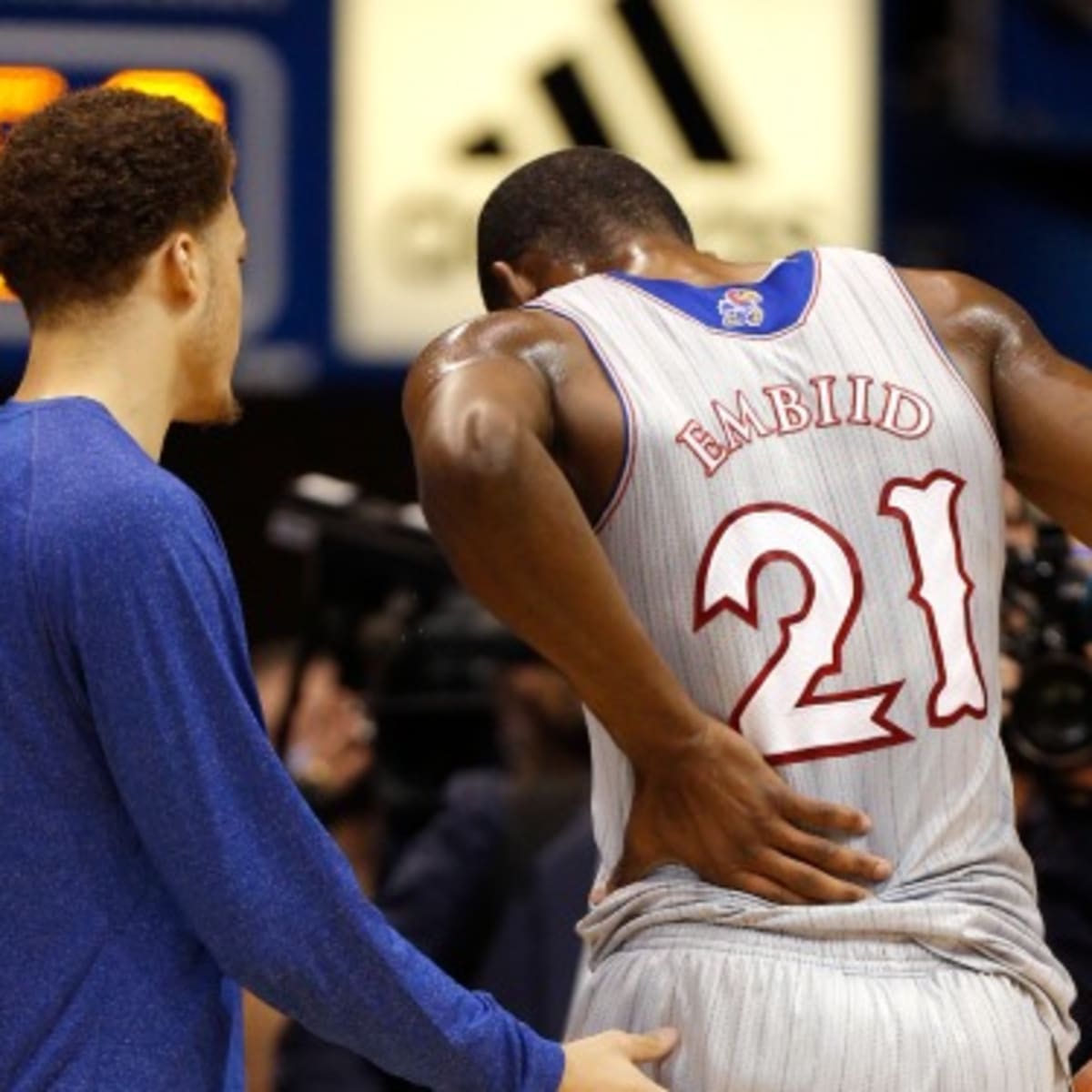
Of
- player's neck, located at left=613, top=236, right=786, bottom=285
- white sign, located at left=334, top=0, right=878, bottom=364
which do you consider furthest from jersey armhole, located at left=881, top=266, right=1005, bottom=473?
white sign, located at left=334, top=0, right=878, bottom=364

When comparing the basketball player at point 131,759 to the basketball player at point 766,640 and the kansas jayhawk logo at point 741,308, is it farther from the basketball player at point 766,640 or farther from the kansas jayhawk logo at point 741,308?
the kansas jayhawk logo at point 741,308

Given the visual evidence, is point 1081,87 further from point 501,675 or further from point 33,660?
point 33,660

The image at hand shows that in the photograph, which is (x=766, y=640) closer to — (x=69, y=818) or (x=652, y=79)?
(x=69, y=818)

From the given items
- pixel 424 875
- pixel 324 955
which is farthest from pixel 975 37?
pixel 324 955

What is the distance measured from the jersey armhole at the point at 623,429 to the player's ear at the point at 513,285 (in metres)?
0.23

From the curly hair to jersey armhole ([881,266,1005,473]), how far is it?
821mm

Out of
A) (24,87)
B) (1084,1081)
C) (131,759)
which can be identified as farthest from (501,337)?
(24,87)

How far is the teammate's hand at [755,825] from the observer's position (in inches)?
127

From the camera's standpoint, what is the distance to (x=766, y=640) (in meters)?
3.25

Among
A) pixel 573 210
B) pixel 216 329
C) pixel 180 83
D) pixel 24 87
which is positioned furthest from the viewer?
pixel 180 83

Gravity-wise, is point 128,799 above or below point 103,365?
below

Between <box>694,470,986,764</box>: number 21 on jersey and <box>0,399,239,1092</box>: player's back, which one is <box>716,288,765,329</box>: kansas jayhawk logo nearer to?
<box>694,470,986,764</box>: number 21 on jersey

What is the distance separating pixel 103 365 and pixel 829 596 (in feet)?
2.49

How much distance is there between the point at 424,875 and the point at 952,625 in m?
2.30
